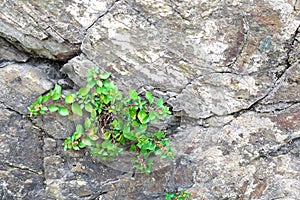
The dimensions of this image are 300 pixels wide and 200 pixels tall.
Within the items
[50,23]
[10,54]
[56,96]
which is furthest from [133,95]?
[10,54]

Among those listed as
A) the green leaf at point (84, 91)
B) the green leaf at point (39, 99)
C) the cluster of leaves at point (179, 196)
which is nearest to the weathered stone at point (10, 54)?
the green leaf at point (39, 99)

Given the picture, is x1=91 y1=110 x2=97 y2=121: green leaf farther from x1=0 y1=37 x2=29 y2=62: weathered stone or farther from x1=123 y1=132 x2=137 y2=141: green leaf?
x1=0 y1=37 x2=29 y2=62: weathered stone

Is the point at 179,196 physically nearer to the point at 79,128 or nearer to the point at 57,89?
the point at 79,128

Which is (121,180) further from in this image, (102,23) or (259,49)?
(259,49)

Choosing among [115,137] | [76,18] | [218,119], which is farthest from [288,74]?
[76,18]

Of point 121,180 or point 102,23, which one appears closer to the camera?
point 102,23
